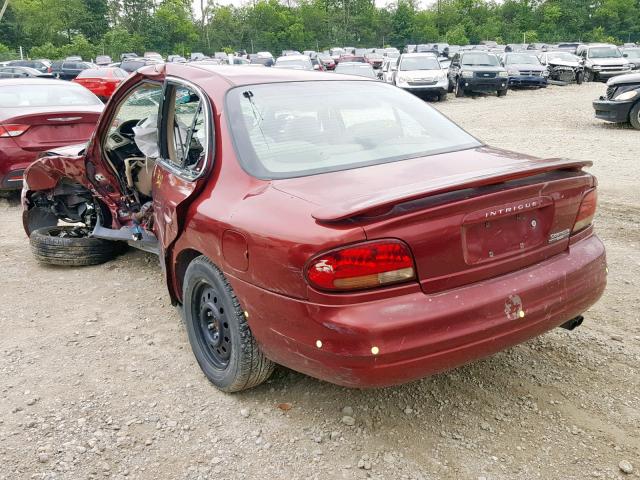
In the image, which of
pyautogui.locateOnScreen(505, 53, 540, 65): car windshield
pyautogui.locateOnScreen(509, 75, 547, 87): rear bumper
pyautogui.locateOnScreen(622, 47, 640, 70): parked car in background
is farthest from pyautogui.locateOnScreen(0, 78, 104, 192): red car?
pyautogui.locateOnScreen(622, 47, 640, 70): parked car in background

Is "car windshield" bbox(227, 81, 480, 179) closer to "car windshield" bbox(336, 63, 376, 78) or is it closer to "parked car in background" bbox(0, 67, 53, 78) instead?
"car windshield" bbox(336, 63, 376, 78)

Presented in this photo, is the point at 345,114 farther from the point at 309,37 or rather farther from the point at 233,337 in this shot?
the point at 309,37

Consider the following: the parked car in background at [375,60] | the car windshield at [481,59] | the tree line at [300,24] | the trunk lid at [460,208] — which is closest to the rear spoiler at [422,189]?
the trunk lid at [460,208]

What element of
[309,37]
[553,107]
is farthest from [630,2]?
[553,107]

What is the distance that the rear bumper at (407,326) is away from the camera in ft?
7.88

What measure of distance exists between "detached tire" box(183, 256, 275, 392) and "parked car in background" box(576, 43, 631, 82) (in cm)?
2702

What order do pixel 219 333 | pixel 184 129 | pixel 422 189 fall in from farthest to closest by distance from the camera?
1. pixel 184 129
2. pixel 219 333
3. pixel 422 189

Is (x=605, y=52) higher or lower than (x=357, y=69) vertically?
higher

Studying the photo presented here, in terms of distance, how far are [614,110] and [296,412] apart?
1150 centimetres

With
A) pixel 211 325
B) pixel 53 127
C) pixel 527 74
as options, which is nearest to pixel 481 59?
pixel 527 74

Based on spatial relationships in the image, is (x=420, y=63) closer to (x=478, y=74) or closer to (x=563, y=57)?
(x=478, y=74)

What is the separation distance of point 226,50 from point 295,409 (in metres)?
70.4

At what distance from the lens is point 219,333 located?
323 centimetres

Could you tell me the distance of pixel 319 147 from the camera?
321 cm
